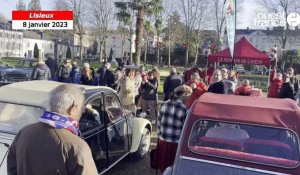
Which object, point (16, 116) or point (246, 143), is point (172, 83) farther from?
point (246, 143)

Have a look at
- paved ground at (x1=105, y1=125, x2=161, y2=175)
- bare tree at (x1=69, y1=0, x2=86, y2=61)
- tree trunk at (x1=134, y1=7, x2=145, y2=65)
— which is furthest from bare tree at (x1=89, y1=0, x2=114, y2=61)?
paved ground at (x1=105, y1=125, x2=161, y2=175)

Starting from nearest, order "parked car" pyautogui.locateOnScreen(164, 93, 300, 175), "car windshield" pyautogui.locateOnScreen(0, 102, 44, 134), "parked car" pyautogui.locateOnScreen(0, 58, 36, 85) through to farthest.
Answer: "parked car" pyautogui.locateOnScreen(164, 93, 300, 175) < "car windshield" pyautogui.locateOnScreen(0, 102, 44, 134) < "parked car" pyautogui.locateOnScreen(0, 58, 36, 85)

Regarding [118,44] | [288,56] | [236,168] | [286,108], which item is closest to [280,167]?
[236,168]

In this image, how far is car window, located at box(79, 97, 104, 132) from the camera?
199 inches

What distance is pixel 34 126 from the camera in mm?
2475

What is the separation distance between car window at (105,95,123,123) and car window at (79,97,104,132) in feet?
1.01

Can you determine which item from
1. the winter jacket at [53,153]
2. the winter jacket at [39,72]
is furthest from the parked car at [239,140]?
the winter jacket at [39,72]

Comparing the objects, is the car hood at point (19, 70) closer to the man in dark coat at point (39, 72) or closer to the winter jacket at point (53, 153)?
the man in dark coat at point (39, 72)

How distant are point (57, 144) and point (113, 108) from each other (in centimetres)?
381

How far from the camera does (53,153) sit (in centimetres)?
234

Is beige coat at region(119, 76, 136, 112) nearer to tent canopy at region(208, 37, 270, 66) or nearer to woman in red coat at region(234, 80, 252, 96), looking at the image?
woman in red coat at region(234, 80, 252, 96)

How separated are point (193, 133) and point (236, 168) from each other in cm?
62

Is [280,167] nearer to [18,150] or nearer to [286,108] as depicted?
[286,108]

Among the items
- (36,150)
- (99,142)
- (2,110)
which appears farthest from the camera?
(99,142)
